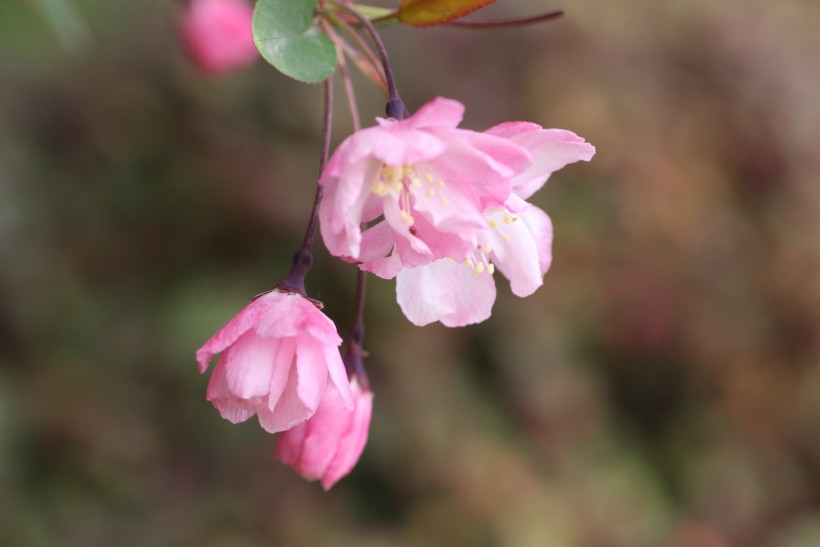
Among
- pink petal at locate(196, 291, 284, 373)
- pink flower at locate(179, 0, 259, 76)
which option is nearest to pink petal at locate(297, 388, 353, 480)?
pink petal at locate(196, 291, 284, 373)

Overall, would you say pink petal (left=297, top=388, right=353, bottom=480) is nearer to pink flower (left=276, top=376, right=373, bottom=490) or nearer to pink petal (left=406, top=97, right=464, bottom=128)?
pink flower (left=276, top=376, right=373, bottom=490)

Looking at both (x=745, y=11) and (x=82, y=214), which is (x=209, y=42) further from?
(x=745, y=11)

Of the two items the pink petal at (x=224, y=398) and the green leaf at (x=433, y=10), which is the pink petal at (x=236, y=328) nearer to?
the pink petal at (x=224, y=398)

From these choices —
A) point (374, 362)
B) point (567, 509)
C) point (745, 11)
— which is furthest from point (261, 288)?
point (745, 11)

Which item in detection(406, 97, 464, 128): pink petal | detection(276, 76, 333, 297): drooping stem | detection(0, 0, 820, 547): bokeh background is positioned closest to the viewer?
detection(406, 97, 464, 128): pink petal

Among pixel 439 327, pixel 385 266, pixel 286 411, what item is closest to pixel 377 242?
pixel 385 266

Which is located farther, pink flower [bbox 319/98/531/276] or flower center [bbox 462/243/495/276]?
flower center [bbox 462/243/495/276]

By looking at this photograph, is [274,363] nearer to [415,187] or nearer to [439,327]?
[415,187]

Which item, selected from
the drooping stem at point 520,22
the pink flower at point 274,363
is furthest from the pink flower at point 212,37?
the pink flower at point 274,363
